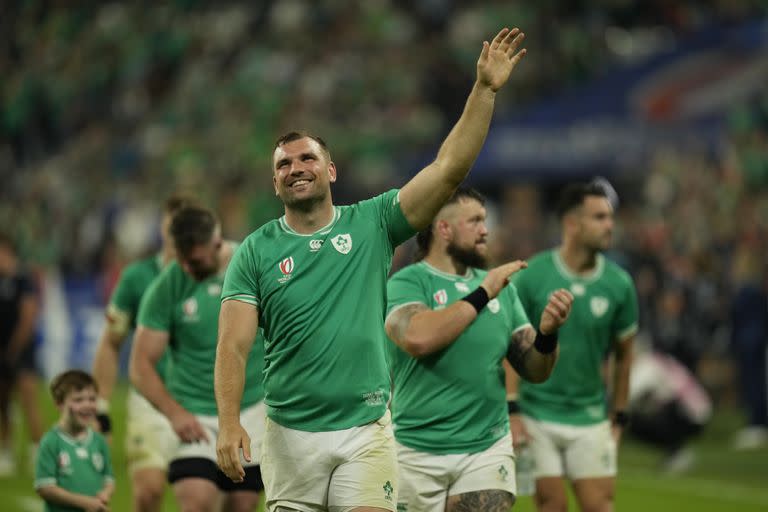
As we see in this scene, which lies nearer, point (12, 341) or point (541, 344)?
point (541, 344)

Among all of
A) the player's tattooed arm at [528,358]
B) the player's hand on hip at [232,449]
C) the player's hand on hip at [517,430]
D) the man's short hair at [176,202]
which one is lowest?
the player's hand on hip at [232,449]

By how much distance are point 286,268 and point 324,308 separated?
0.76 feet

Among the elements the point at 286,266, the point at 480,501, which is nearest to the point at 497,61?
the point at 286,266

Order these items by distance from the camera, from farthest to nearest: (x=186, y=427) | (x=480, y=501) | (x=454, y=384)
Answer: (x=186, y=427) → (x=454, y=384) → (x=480, y=501)

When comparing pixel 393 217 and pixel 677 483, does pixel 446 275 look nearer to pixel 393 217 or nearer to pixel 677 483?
pixel 393 217

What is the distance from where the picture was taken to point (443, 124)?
24516 millimetres

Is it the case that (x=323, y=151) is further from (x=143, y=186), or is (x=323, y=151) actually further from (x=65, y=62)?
(x=65, y=62)

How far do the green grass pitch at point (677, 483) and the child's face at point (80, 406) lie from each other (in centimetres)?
395

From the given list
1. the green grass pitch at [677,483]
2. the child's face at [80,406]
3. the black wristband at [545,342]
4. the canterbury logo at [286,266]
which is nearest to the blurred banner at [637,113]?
the green grass pitch at [677,483]

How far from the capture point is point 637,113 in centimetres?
2267

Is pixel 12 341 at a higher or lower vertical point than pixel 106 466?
higher

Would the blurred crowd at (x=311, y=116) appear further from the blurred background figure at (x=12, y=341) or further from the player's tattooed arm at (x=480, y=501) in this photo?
the player's tattooed arm at (x=480, y=501)

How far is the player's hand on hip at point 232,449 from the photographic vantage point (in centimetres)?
548

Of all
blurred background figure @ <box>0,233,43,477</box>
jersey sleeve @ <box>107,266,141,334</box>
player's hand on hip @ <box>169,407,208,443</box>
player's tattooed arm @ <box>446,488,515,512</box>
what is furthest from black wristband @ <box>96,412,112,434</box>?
blurred background figure @ <box>0,233,43,477</box>
